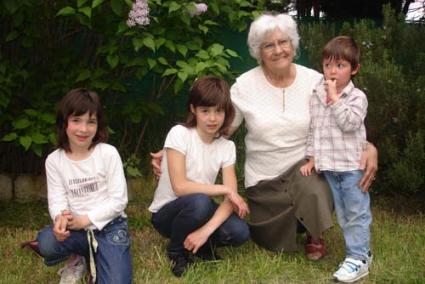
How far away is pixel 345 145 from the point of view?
322cm

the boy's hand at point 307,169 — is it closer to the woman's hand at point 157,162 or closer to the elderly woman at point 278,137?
the elderly woman at point 278,137

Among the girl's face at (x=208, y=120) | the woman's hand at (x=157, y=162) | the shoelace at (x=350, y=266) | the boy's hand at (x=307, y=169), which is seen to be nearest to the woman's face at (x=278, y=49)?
the girl's face at (x=208, y=120)

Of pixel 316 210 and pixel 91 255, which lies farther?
pixel 316 210

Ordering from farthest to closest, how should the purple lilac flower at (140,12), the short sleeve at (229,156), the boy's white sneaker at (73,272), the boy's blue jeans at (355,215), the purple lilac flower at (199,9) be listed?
the purple lilac flower at (199,9) < the purple lilac flower at (140,12) < the short sleeve at (229,156) < the boy's blue jeans at (355,215) < the boy's white sneaker at (73,272)

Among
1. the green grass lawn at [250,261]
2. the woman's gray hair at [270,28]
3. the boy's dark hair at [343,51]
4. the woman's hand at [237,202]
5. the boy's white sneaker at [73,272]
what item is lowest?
the green grass lawn at [250,261]

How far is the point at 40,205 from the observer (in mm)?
4648

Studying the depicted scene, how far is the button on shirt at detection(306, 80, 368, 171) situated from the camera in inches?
122

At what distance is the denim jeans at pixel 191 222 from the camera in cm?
316

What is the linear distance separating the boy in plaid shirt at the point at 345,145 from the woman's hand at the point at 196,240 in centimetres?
68

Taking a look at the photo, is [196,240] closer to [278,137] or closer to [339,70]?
[278,137]

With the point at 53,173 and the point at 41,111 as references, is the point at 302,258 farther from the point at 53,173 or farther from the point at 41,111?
the point at 41,111

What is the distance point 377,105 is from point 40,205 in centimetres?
250

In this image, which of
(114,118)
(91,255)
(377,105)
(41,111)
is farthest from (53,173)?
(377,105)

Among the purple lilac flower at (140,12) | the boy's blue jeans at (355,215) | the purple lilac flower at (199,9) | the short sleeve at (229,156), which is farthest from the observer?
the purple lilac flower at (199,9)
